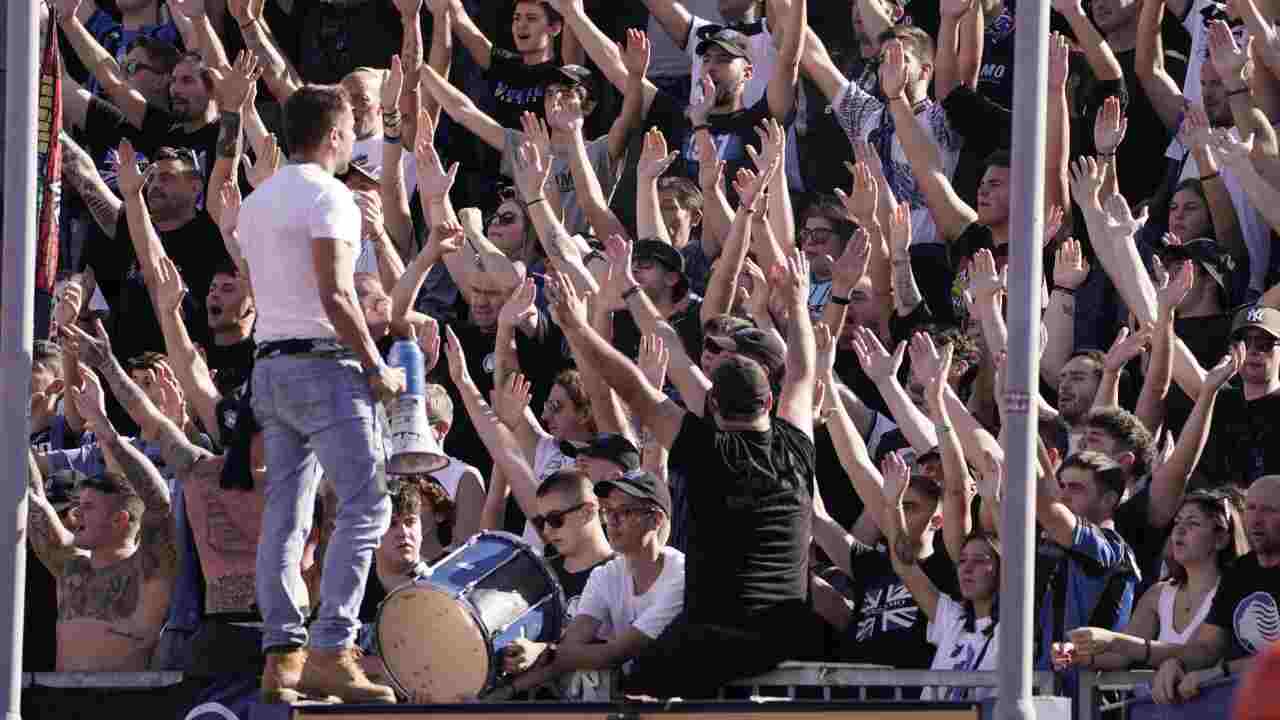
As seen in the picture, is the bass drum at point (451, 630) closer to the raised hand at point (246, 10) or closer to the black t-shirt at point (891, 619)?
the black t-shirt at point (891, 619)

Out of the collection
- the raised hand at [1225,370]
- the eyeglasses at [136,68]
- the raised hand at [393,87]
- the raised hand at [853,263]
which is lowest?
the raised hand at [1225,370]

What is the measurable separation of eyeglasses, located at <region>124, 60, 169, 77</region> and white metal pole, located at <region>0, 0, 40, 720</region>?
4.48 meters

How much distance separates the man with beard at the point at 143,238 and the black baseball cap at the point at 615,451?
288 cm

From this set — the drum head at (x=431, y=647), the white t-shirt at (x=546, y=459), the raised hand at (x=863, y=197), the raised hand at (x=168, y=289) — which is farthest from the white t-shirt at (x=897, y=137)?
the drum head at (x=431, y=647)

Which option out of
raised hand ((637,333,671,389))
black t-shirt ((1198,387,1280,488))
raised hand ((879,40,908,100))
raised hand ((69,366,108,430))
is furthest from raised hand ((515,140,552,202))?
black t-shirt ((1198,387,1280,488))

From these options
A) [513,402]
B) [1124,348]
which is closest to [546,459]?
[513,402]

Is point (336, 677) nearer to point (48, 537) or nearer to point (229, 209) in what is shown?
point (48, 537)

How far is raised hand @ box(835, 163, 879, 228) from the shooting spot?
1096 centimetres

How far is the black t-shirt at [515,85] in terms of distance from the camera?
41.5ft

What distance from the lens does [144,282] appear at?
1225 cm

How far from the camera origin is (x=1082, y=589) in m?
8.85

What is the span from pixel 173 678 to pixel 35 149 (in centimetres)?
190

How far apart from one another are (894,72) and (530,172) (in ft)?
5.06

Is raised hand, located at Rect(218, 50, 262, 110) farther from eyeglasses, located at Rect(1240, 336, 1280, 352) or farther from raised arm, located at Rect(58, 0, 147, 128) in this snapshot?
eyeglasses, located at Rect(1240, 336, 1280, 352)
